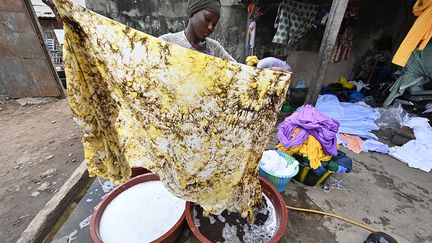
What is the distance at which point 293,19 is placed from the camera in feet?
14.1

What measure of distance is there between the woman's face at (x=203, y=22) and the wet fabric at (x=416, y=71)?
5037mm

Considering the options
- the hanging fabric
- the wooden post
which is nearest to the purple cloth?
the wooden post

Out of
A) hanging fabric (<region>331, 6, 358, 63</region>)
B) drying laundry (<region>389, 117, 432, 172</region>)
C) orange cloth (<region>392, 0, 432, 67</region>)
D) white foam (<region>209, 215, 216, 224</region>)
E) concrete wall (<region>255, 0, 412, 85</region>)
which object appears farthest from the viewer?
concrete wall (<region>255, 0, 412, 85</region>)

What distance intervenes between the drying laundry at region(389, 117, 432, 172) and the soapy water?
3020 mm

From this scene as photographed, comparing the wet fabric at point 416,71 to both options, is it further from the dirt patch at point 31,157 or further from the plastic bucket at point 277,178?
the dirt patch at point 31,157

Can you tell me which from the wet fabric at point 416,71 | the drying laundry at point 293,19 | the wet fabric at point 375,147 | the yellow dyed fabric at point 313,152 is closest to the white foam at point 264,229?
the yellow dyed fabric at point 313,152

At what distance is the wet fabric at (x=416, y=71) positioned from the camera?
418 cm

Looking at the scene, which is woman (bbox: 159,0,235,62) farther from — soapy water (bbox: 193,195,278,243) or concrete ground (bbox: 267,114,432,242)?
concrete ground (bbox: 267,114,432,242)

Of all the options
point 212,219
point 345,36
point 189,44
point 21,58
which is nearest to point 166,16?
point 21,58

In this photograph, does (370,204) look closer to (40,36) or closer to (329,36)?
(329,36)

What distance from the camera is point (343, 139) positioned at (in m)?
3.90

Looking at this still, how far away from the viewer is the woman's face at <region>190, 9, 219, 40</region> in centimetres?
178

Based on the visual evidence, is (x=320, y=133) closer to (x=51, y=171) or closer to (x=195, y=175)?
(x=195, y=175)

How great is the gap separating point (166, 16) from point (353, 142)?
578cm
